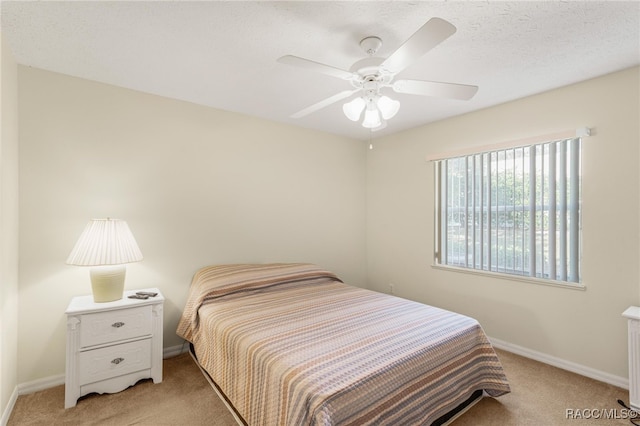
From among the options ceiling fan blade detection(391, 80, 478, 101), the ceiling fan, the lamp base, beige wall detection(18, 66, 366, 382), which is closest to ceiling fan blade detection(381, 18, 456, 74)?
the ceiling fan

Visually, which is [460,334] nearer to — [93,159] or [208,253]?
[208,253]

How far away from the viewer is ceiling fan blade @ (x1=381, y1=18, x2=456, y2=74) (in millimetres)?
1154

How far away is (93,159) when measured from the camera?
236 cm

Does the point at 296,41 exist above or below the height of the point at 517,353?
above

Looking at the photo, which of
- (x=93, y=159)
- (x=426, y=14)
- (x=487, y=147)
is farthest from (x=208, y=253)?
(x=487, y=147)

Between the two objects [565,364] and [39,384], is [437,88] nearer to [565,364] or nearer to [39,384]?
[565,364]

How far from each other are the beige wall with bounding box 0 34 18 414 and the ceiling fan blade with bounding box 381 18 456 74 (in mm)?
2219

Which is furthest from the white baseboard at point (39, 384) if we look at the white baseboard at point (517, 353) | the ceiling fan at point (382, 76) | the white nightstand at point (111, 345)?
the ceiling fan at point (382, 76)

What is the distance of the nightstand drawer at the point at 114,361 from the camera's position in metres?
1.99

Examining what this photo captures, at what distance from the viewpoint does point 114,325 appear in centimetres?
208

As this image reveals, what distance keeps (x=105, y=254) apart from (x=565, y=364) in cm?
362

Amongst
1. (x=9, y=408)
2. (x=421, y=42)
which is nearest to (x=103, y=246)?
(x=9, y=408)

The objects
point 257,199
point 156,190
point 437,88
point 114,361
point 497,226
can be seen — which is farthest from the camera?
point 257,199

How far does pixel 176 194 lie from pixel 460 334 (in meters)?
2.50
